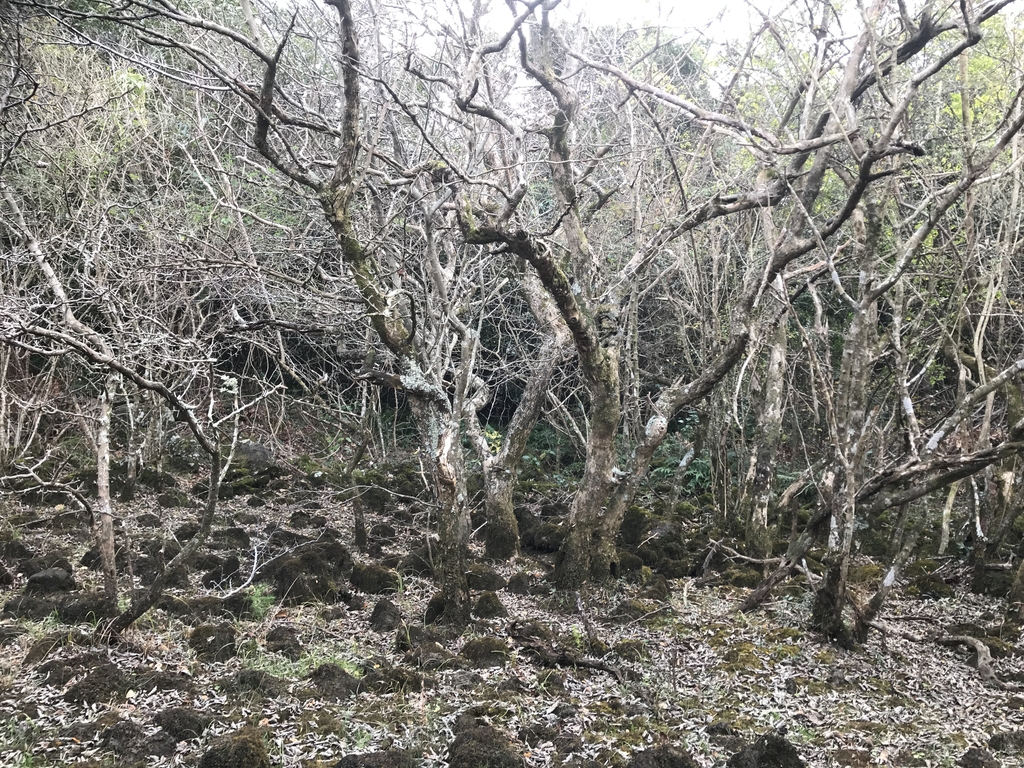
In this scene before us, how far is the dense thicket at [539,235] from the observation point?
4578mm

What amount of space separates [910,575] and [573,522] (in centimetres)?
291

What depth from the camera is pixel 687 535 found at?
820 cm

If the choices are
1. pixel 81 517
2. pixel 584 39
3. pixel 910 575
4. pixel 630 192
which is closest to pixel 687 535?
pixel 910 575

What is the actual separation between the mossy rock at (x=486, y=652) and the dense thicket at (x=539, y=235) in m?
0.48

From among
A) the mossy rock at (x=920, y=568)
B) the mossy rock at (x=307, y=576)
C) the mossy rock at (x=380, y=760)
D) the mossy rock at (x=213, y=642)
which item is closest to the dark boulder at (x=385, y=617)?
the mossy rock at (x=307, y=576)

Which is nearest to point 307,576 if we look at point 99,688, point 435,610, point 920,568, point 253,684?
point 435,610

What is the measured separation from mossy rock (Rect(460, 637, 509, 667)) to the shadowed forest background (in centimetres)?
23

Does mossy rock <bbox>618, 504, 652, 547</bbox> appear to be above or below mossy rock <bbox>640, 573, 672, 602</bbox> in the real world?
above

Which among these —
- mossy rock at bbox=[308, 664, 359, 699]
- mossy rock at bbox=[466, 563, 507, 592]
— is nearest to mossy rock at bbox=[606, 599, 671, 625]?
mossy rock at bbox=[466, 563, 507, 592]

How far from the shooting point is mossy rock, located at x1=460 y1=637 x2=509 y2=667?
183 inches

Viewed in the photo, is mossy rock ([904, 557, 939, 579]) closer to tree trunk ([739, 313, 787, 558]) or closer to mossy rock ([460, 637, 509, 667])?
tree trunk ([739, 313, 787, 558])

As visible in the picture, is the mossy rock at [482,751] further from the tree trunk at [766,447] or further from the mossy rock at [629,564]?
the tree trunk at [766,447]

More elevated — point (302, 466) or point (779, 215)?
point (779, 215)

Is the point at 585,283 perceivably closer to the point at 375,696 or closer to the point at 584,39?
the point at 584,39
